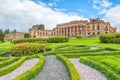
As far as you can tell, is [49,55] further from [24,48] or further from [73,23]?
[73,23]

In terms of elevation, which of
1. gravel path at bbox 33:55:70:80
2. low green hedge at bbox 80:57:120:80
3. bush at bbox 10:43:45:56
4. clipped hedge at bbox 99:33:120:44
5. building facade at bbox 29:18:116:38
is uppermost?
building facade at bbox 29:18:116:38

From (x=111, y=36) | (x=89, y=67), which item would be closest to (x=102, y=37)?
(x=111, y=36)

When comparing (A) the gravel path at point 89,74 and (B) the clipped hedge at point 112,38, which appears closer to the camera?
(A) the gravel path at point 89,74

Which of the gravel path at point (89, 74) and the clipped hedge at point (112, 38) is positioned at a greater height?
the clipped hedge at point (112, 38)

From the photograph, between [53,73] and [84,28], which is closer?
[53,73]

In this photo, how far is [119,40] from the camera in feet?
110

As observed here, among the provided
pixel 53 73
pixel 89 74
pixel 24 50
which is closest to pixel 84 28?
pixel 24 50

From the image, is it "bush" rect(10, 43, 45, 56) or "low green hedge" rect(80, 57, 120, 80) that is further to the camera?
"bush" rect(10, 43, 45, 56)

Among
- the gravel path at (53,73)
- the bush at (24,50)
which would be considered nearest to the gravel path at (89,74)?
the gravel path at (53,73)

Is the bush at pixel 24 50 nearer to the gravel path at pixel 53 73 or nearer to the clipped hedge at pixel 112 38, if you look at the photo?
the gravel path at pixel 53 73

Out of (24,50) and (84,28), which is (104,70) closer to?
(24,50)

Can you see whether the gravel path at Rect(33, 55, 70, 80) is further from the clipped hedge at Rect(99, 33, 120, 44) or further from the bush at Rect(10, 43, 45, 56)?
the clipped hedge at Rect(99, 33, 120, 44)

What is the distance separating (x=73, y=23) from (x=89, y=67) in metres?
77.3

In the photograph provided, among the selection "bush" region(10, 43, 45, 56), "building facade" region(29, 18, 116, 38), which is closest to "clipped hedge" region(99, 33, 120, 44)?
"bush" region(10, 43, 45, 56)
